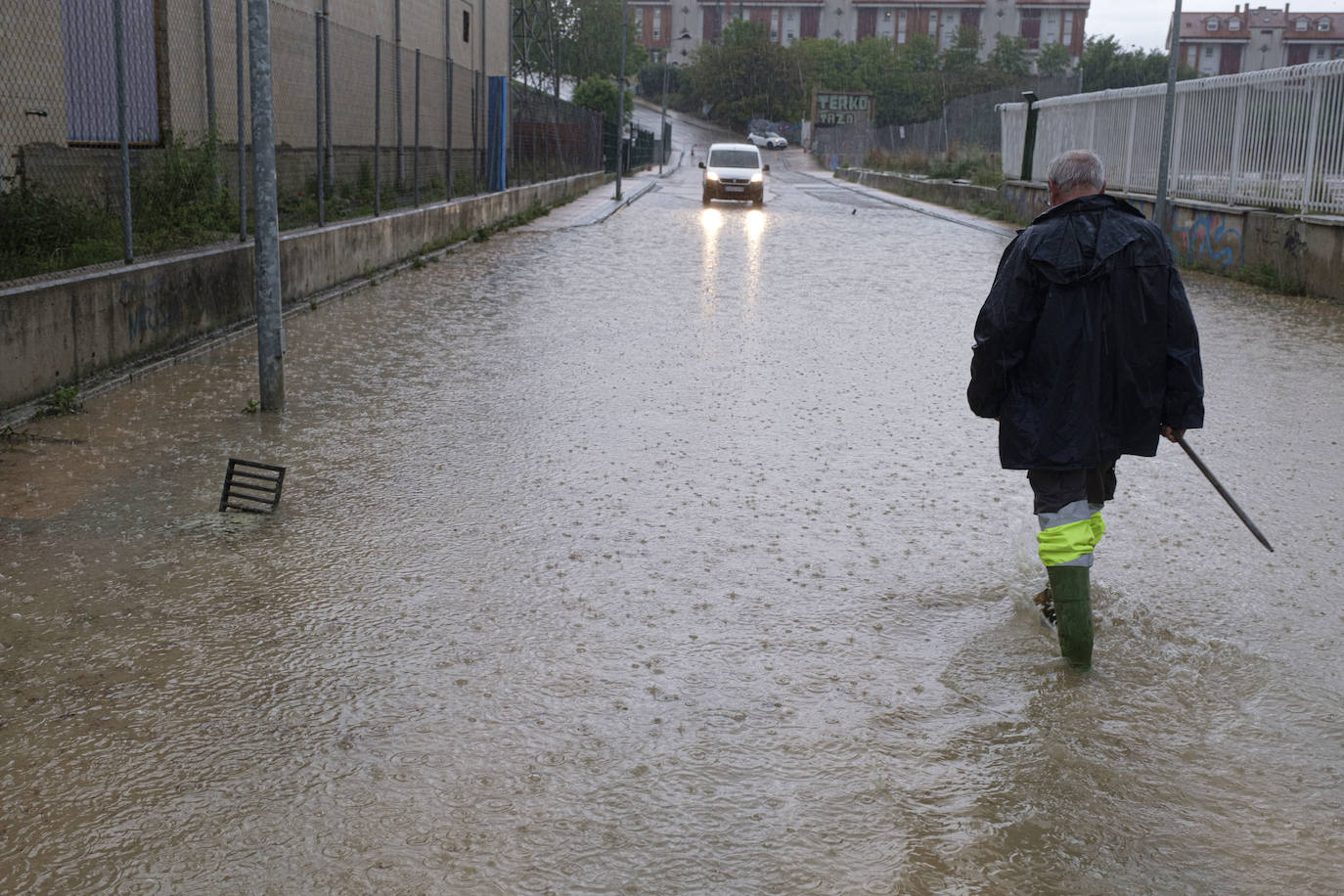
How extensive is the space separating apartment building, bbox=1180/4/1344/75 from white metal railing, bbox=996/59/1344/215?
9544 centimetres

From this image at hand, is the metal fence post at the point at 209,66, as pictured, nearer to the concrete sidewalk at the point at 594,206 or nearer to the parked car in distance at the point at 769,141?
the concrete sidewalk at the point at 594,206

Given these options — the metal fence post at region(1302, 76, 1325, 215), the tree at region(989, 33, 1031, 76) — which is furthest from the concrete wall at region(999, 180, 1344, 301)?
the tree at region(989, 33, 1031, 76)

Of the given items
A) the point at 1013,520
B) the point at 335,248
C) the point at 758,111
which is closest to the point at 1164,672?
the point at 1013,520

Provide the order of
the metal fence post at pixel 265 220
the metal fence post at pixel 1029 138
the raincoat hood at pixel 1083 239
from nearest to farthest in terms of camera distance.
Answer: the raincoat hood at pixel 1083 239 → the metal fence post at pixel 265 220 → the metal fence post at pixel 1029 138

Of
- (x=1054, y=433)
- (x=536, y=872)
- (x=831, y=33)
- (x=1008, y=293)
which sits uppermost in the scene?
(x=831, y=33)

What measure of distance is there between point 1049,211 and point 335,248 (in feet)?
35.3

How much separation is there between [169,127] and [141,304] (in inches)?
277

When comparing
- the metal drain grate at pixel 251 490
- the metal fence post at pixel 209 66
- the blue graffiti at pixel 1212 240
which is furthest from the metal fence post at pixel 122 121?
the blue graffiti at pixel 1212 240

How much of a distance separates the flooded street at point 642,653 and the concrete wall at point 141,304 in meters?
0.41

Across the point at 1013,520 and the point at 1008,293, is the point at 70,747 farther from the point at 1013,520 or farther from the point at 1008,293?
the point at 1013,520

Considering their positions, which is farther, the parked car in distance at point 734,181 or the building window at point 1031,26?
the building window at point 1031,26

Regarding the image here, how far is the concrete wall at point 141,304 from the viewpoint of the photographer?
7594mm

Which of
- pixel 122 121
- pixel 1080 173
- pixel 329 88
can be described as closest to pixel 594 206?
pixel 329 88

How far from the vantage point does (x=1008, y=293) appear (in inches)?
167
